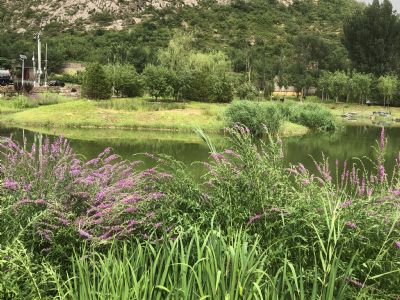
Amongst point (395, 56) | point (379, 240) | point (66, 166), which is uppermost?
point (395, 56)

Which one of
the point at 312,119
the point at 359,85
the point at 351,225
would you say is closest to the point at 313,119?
the point at 312,119

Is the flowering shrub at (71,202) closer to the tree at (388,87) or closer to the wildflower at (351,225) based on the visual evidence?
the wildflower at (351,225)

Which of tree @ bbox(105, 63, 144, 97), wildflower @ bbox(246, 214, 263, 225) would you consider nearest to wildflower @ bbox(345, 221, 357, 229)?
wildflower @ bbox(246, 214, 263, 225)

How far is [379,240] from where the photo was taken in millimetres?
3941

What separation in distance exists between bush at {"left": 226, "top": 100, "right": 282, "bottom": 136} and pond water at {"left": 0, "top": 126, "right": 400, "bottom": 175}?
281cm

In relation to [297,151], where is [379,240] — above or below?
above

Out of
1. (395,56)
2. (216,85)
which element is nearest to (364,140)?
(216,85)

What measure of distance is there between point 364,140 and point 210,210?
101 ft

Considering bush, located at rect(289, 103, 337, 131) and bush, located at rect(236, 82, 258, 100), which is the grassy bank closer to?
bush, located at rect(289, 103, 337, 131)

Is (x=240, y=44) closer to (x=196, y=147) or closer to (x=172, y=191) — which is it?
(x=196, y=147)

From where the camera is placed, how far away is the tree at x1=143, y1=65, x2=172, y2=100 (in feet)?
157

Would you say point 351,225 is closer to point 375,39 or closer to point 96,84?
point 96,84

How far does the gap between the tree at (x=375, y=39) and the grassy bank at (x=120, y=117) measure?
52.7 metres

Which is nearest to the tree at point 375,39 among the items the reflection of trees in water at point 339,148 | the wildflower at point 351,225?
the reflection of trees in water at point 339,148
